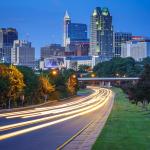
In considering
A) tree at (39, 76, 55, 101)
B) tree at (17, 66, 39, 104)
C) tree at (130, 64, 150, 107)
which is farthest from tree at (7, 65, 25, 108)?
tree at (130, 64, 150, 107)

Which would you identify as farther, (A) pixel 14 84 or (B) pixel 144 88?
(A) pixel 14 84

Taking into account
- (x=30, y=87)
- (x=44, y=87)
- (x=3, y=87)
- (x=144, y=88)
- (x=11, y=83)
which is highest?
(x=144, y=88)

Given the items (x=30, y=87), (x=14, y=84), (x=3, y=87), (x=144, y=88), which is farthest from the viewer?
(x=30, y=87)

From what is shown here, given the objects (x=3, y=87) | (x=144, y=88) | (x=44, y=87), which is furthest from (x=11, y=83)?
(x=144, y=88)

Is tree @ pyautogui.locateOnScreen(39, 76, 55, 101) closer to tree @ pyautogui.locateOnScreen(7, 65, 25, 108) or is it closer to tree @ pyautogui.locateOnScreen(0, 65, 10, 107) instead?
tree @ pyautogui.locateOnScreen(7, 65, 25, 108)

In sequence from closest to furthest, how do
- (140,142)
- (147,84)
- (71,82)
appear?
(140,142), (147,84), (71,82)

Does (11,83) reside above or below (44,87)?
above

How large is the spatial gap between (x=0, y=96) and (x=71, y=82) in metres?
67.3

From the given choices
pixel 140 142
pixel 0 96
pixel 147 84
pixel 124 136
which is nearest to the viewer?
pixel 140 142

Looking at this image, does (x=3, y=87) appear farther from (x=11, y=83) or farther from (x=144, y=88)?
(x=144, y=88)

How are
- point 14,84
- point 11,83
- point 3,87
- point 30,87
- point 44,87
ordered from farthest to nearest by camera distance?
point 44,87
point 30,87
point 14,84
point 11,83
point 3,87

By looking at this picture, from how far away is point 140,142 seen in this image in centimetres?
2678

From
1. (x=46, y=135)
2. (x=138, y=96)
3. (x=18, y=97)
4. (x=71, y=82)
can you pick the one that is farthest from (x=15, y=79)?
(x=71, y=82)

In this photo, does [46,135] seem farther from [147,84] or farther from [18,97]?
[18,97]
